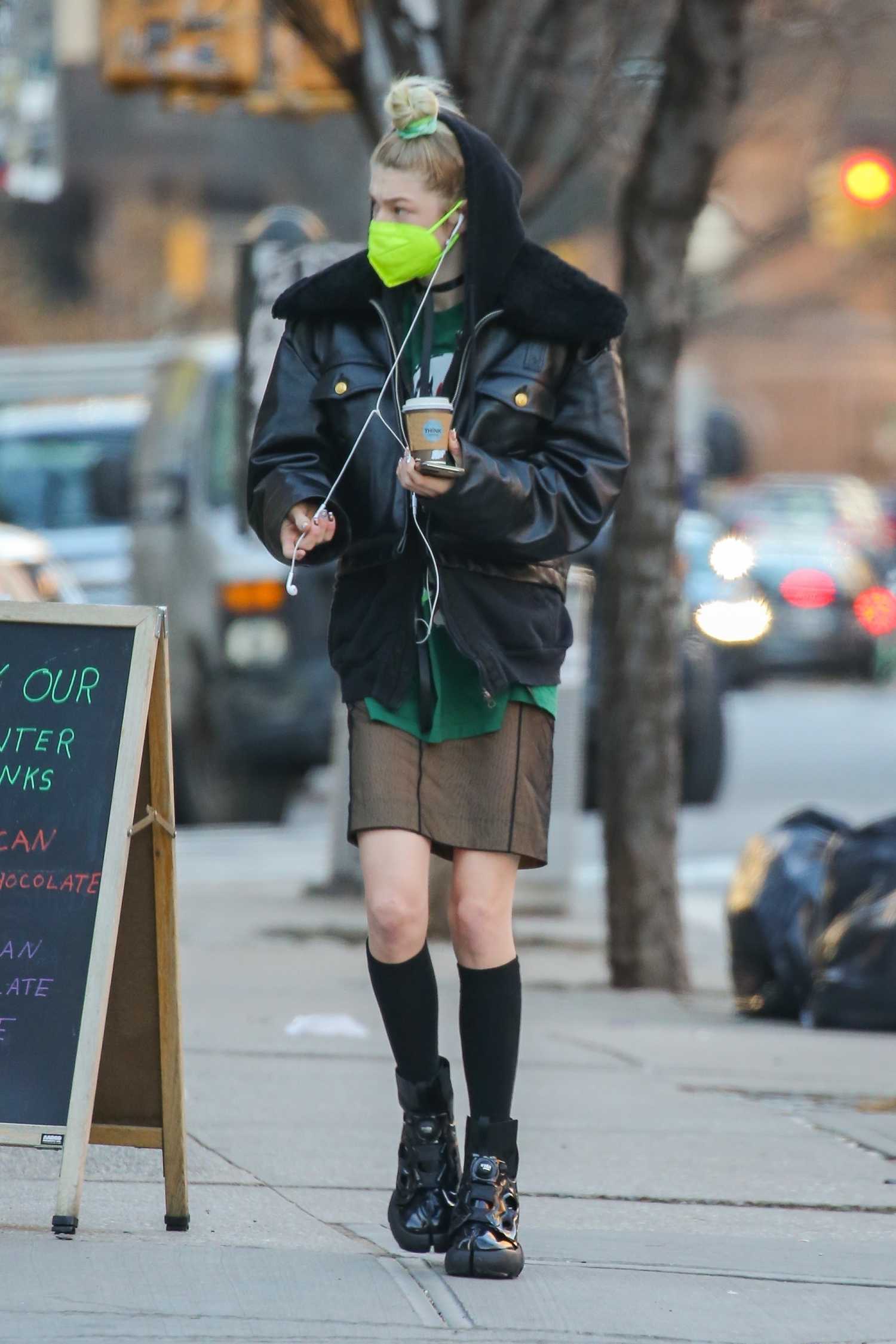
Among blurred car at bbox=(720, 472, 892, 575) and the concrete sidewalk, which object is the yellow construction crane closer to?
the concrete sidewalk

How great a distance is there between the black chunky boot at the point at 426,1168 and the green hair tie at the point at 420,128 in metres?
1.56

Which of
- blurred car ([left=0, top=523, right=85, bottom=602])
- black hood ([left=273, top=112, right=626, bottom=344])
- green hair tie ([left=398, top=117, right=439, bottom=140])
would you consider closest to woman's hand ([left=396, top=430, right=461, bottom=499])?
black hood ([left=273, top=112, right=626, bottom=344])

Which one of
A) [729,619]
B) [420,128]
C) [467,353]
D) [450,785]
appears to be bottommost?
[450,785]

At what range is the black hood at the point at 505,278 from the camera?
13.6 feet

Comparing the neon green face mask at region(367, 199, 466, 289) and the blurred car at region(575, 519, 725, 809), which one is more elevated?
the neon green face mask at region(367, 199, 466, 289)

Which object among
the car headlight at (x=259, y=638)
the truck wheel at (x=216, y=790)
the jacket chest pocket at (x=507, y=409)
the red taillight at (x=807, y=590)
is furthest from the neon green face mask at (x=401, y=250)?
the red taillight at (x=807, y=590)

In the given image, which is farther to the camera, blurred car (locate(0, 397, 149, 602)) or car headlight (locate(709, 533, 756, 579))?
blurred car (locate(0, 397, 149, 602))

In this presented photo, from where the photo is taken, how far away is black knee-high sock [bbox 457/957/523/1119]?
4.12 m

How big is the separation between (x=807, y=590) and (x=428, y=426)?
68.8 feet

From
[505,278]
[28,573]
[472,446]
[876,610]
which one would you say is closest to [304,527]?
[472,446]

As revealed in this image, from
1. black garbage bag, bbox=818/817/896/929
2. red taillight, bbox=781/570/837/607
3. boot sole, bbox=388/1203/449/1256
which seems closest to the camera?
boot sole, bbox=388/1203/449/1256

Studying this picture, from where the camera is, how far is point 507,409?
13.6 ft

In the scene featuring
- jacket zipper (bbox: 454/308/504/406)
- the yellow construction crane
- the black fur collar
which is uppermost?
the yellow construction crane

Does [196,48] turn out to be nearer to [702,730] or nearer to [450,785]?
[702,730]
